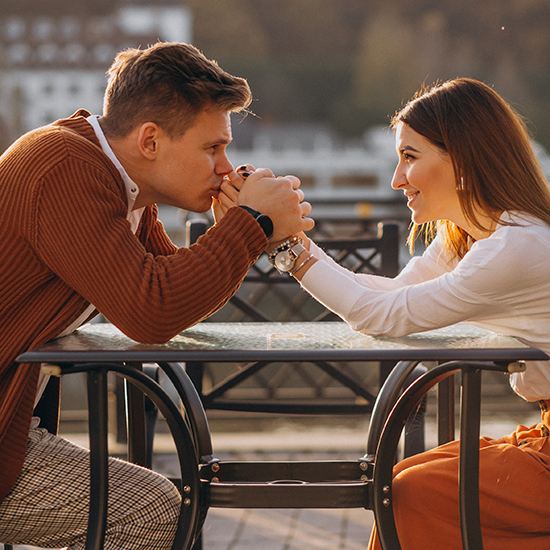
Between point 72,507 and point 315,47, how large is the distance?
46.0m

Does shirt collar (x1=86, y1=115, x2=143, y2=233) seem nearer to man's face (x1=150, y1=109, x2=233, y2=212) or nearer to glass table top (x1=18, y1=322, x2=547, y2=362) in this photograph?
man's face (x1=150, y1=109, x2=233, y2=212)

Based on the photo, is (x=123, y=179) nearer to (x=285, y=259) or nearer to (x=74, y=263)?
(x=74, y=263)

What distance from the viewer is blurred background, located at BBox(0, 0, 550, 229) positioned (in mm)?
36000

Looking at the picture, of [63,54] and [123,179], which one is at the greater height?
[63,54]

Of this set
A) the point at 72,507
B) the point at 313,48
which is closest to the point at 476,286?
the point at 72,507

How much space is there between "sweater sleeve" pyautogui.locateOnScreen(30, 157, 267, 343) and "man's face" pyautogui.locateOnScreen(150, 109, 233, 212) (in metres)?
0.20

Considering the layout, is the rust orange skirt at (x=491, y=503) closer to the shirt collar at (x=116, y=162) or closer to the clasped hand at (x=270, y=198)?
the clasped hand at (x=270, y=198)

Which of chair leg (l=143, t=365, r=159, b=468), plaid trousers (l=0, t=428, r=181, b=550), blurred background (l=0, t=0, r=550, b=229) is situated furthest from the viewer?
blurred background (l=0, t=0, r=550, b=229)

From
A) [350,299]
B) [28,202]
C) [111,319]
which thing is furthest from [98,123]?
[350,299]

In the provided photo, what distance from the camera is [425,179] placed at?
1.60 m

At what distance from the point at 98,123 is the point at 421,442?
1.15 m

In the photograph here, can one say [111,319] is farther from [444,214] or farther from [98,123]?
[444,214]

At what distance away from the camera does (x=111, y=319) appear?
1.24 metres

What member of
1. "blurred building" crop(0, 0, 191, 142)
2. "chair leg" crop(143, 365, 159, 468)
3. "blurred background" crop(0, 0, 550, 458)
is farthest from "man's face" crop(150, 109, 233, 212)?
"blurred background" crop(0, 0, 550, 458)
